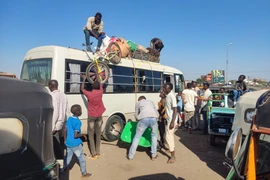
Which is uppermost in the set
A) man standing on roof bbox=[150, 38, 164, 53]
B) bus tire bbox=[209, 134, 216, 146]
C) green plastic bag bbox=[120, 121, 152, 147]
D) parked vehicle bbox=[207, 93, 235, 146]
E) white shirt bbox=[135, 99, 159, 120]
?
man standing on roof bbox=[150, 38, 164, 53]

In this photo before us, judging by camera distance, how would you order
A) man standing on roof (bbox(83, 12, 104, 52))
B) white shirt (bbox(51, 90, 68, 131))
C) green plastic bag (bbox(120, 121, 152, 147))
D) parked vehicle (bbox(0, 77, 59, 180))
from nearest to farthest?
parked vehicle (bbox(0, 77, 59, 180)) → white shirt (bbox(51, 90, 68, 131)) → green plastic bag (bbox(120, 121, 152, 147)) → man standing on roof (bbox(83, 12, 104, 52))

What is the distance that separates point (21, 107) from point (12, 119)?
13 cm

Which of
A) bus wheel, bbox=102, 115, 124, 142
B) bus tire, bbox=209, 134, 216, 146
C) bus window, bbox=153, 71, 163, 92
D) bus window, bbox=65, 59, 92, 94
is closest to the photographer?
bus window, bbox=65, 59, 92, 94

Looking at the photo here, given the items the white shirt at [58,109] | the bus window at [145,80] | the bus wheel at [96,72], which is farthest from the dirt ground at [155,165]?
the bus window at [145,80]

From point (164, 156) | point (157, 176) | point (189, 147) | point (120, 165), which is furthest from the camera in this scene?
point (189, 147)

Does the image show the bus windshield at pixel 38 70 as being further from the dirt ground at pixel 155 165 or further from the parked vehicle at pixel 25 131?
the parked vehicle at pixel 25 131

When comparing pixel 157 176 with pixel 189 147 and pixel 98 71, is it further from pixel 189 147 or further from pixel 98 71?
pixel 98 71

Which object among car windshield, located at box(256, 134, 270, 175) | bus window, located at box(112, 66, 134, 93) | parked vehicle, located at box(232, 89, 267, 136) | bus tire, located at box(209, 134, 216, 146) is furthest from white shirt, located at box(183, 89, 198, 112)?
car windshield, located at box(256, 134, 270, 175)

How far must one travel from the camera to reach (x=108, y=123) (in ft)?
22.0

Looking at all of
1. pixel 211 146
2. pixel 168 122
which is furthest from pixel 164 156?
pixel 211 146

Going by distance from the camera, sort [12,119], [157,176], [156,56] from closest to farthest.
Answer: [12,119] → [157,176] → [156,56]

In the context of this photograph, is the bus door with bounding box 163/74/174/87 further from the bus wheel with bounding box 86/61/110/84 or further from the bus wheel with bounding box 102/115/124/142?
the bus wheel with bounding box 86/61/110/84

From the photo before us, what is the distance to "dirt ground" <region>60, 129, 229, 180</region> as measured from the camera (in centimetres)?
449

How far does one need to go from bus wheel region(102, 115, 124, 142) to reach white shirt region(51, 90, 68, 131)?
6.81 feet
